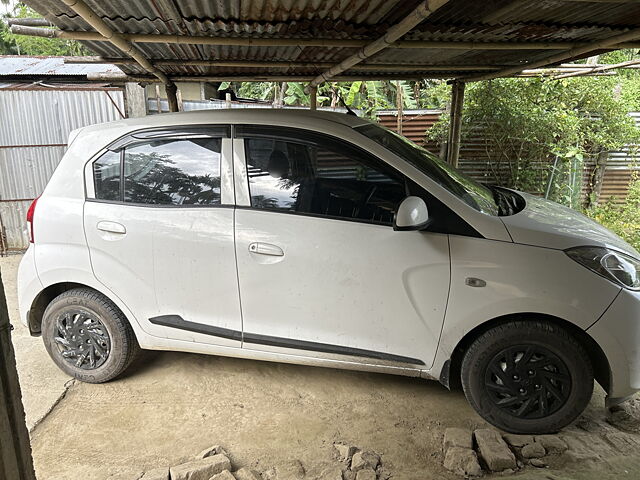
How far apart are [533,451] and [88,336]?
3142mm

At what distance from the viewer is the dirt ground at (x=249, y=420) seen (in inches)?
104

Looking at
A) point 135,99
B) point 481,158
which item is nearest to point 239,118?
point 135,99

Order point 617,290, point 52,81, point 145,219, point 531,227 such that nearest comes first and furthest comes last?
point 617,290, point 531,227, point 145,219, point 52,81

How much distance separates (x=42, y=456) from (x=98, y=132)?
220 centimetres

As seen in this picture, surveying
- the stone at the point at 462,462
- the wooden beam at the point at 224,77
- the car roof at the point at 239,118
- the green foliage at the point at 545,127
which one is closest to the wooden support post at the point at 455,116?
the wooden beam at the point at 224,77

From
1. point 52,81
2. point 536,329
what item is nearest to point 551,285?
point 536,329

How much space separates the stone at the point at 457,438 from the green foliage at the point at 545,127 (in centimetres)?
661

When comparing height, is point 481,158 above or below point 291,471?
above

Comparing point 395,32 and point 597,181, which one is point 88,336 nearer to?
point 395,32

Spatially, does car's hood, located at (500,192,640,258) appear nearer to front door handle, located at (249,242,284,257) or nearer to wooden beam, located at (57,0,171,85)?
front door handle, located at (249,242,284,257)

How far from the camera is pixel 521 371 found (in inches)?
107

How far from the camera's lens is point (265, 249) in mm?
2930

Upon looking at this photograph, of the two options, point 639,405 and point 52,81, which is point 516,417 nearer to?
point 639,405

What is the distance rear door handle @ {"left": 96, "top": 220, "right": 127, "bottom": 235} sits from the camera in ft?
10.3
